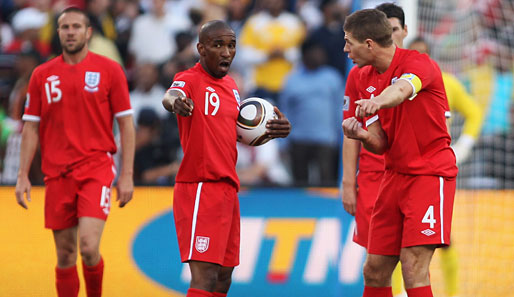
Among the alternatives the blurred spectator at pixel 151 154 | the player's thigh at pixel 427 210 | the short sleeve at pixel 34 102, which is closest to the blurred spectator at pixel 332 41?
the blurred spectator at pixel 151 154

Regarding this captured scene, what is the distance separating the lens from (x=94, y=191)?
640 cm

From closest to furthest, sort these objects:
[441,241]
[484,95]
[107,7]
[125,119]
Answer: [441,241], [125,119], [484,95], [107,7]

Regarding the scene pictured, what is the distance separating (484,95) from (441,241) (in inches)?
181

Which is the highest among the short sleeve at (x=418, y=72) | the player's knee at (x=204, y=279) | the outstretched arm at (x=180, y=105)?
the short sleeve at (x=418, y=72)

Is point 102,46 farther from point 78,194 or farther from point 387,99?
point 387,99

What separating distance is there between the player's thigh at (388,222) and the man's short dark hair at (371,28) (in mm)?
897

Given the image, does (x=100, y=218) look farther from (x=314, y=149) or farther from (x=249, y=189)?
(x=314, y=149)

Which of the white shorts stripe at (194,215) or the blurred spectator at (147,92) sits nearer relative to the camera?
the white shorts stripe at (194,215)

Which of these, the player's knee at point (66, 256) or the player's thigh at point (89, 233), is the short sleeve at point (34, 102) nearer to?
the player's thigh at point (89, 233)

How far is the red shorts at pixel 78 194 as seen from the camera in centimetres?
638

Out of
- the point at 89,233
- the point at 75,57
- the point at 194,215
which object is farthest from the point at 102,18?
the point at 194,215

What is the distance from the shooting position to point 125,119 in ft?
21.8

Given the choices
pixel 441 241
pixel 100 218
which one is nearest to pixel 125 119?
pixel 100 218

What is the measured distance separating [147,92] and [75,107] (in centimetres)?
376
